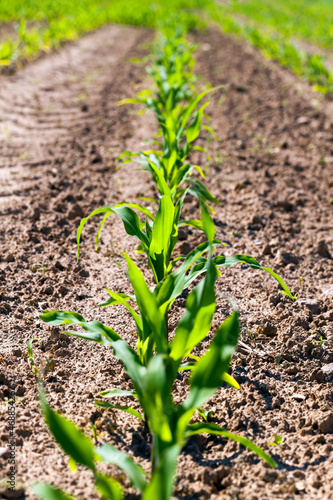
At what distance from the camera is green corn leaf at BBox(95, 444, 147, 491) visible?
1.15 metres

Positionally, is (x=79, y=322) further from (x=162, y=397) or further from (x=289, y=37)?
(x=289, y=37)

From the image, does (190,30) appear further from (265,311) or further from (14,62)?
(265,311)

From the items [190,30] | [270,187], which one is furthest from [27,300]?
[190,30]

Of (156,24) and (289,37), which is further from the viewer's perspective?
(156,24)

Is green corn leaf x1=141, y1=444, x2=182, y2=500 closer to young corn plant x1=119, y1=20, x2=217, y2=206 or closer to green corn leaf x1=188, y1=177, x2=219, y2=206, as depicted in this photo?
young corn plant x1=119, y1=20, x2=217, y2=206

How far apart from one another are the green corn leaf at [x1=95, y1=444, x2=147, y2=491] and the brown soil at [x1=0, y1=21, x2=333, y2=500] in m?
0.24

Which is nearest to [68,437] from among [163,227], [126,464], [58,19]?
[126,464]

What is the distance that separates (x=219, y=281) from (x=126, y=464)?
4.77 feet

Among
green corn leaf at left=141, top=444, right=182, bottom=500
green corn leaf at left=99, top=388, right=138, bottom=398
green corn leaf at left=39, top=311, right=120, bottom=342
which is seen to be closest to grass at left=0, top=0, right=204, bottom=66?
green corn leaf at left=39, top=311, right=120, bottom=342

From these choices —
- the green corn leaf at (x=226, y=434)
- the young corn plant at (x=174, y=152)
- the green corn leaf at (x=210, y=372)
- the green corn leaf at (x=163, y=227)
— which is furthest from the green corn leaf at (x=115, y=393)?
the young corn plant at (x=174, y=152)

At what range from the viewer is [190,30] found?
46.4 feet

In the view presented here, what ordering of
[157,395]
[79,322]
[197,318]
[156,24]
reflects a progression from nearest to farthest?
[157,395] → [197,318] → [79,322] → [156,24]

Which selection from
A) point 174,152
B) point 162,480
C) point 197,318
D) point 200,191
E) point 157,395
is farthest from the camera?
point 174,152

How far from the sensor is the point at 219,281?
2516 millimetres
